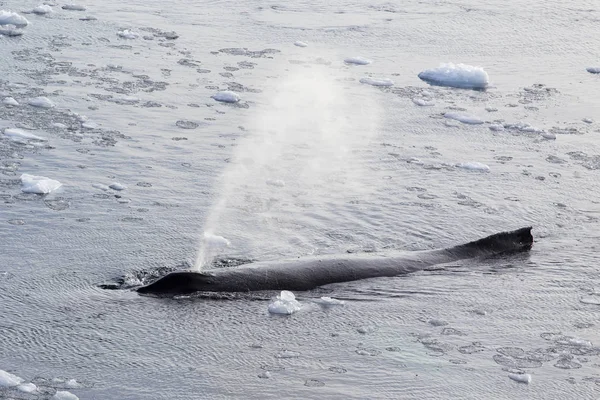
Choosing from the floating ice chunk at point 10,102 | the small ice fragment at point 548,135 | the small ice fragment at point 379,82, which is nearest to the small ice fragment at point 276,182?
the floating ice chunk at point 10,102

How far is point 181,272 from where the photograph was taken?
10016mm

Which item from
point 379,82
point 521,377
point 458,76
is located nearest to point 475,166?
point 379,82

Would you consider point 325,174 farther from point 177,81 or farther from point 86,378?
point 86,378

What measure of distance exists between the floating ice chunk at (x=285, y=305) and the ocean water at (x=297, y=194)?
86 mm

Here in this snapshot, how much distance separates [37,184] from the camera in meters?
12.2

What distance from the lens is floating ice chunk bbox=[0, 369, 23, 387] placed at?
8.08m

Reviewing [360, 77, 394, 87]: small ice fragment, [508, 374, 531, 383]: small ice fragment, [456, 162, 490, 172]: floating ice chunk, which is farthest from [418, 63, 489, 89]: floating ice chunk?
[508, 374, 531, 383]: small ice fragment

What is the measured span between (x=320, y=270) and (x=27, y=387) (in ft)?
11.4

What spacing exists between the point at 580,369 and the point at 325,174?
540 centimetres

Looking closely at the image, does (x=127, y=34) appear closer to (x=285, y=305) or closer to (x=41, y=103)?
(x=41, y=103)

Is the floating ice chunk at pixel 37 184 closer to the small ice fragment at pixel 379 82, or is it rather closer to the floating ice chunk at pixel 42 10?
the small ice fragment at pixel 379 82

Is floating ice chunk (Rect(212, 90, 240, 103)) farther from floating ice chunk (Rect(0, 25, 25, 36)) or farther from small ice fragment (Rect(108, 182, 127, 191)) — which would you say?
floating ice chunk (Rect(0, 25, 25, 36))

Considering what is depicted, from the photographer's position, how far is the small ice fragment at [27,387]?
801 cm

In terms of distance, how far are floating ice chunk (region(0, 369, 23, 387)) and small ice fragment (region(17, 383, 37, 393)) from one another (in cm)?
5
